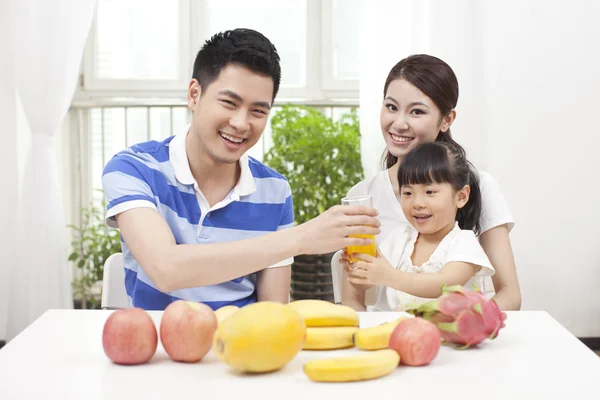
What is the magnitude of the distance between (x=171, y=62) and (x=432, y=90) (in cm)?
222

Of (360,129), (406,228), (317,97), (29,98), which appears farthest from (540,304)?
(29,98)

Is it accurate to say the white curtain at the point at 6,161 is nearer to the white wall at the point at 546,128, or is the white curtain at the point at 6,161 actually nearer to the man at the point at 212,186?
the man at the point at 212,186

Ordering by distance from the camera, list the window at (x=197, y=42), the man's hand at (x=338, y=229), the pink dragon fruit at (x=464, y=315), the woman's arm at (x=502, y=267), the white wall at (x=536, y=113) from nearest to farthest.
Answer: the pink dragon fruit at (x=464, y=315)
the man's hand at (x=338, y=229)
the woman's arm at (x=502, y=267)
the white wall at (x=536, y=113)
the window at (x=197, y=42)

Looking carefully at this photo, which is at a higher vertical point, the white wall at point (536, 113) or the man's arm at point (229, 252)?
the white wall at point (536, 113)

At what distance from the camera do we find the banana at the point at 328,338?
115 centimetres

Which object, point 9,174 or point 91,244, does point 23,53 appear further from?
point 91,244

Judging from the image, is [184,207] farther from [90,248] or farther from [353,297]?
[90,248]

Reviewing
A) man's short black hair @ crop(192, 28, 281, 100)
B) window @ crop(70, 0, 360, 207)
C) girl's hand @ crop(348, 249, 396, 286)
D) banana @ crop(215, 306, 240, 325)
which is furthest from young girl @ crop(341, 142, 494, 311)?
window @ crop(70, 0, 360, 207)

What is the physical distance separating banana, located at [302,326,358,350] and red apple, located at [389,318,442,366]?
0.34 feet

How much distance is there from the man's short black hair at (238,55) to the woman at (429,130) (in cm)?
40

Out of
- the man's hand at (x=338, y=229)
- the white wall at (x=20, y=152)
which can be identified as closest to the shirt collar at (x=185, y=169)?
the man's hand at (x=338, y=229)

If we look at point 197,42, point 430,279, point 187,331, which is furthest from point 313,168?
point 187,331

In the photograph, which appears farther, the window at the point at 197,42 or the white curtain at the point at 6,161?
the window at the point at 197,42

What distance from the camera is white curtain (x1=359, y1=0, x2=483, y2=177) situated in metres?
3.38
